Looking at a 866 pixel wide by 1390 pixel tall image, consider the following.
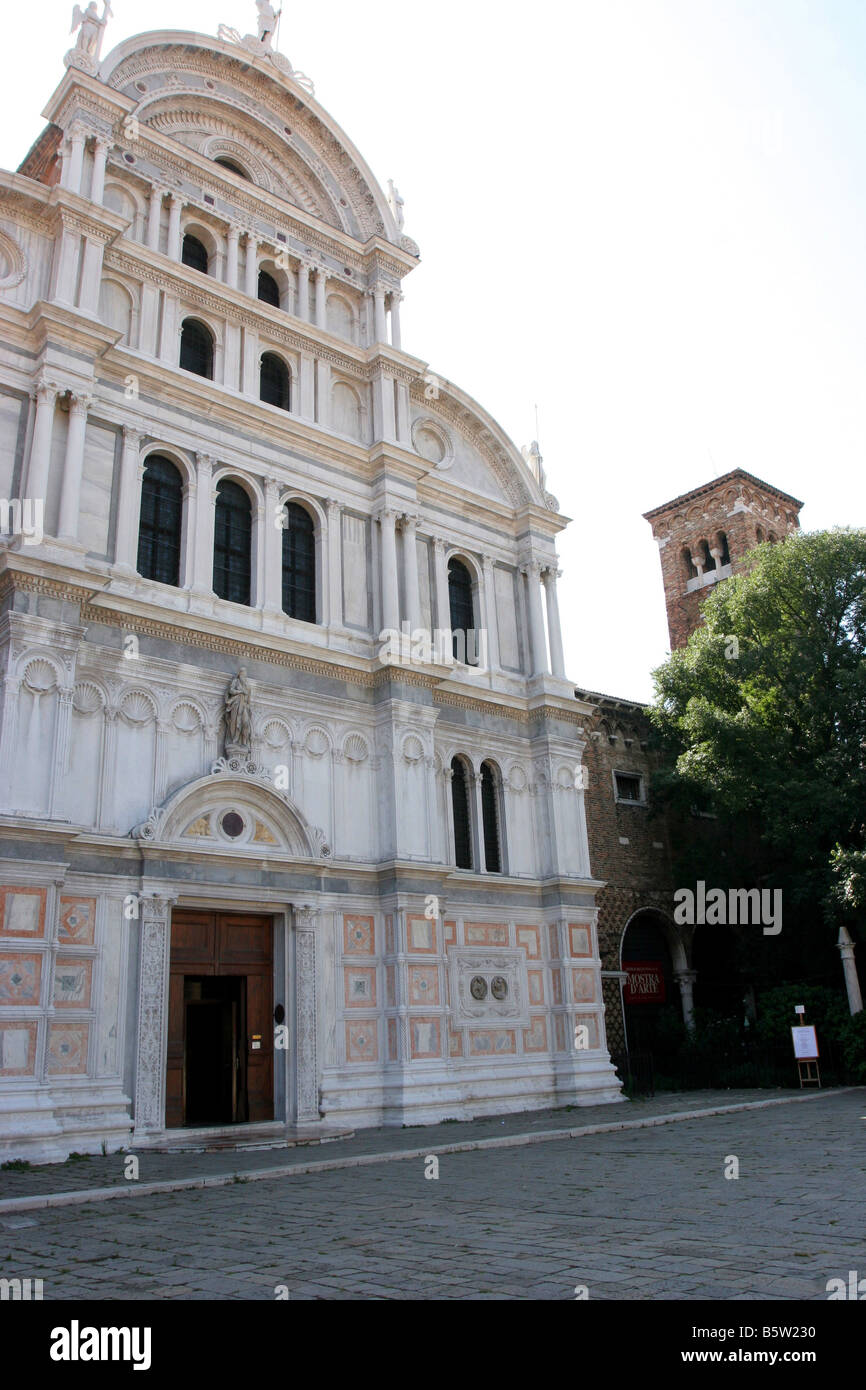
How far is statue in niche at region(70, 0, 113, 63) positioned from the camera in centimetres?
2052

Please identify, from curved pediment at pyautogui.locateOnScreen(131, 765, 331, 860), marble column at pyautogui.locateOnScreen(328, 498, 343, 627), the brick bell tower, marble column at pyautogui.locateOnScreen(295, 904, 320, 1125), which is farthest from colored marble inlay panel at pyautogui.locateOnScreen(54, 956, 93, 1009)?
the brick bell tower

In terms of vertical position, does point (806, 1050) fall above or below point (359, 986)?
below

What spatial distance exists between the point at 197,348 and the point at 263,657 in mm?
6858

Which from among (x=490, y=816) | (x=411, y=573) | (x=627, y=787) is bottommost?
(x=490, y=816)

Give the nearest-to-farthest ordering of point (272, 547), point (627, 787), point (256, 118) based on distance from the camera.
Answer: point (272, 547)
point (256, 118)
point (627, 787)

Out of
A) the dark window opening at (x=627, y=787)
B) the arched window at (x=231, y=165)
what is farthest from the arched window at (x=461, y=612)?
the arched window at (x=231, y=165)

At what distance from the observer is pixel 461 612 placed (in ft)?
82.1

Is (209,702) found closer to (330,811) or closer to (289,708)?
(289,708)

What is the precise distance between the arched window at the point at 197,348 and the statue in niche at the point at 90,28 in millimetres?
5159

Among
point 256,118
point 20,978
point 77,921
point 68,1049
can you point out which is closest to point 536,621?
point 256,118

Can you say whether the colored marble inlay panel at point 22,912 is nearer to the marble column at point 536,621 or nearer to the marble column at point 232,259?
the marble column at point 536,621

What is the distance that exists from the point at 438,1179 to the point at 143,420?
14245mm

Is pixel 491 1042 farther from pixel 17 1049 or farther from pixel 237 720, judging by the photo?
pixel 17 1049

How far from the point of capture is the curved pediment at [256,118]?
22266mm
